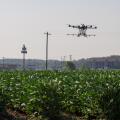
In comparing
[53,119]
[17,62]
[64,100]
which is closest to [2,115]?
[53,119]

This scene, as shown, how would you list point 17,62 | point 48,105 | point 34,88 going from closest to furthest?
point 48,105 < point 34,88 < point 17,62

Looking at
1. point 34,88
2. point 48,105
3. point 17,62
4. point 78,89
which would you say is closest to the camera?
point 48,105

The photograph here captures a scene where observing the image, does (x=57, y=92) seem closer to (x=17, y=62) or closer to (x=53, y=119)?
(x=53, y=119)

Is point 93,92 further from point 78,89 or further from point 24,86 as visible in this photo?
point 24,86

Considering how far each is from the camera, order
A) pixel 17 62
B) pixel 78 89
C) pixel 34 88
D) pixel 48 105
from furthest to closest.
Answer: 1. pixel 17 62
2. pixel 78 89
3. pixel 34 88
4. pixel 48 105

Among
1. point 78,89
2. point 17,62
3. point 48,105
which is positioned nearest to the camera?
point 48,105

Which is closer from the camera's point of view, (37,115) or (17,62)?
(37,115)

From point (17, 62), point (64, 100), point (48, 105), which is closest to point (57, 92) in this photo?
point (48, 105)

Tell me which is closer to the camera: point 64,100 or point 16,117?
point 16,117

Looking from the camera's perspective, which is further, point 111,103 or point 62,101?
point 62,101
